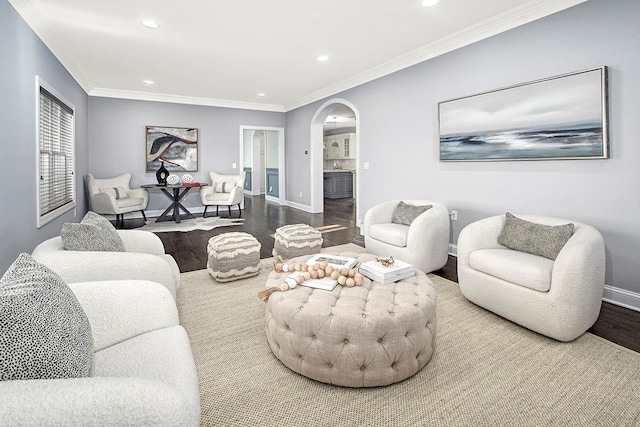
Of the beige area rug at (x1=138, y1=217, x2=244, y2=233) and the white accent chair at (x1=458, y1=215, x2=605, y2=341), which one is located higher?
the beige area rug at (x1=138, y1=217, x2=244, y2=233)

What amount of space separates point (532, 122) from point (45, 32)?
16.4ft

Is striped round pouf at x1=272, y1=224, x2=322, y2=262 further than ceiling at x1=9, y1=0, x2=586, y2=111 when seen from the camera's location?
Yes

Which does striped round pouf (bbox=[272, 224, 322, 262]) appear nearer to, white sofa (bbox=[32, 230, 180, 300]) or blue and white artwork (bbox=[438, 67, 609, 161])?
white sofa (bbox=[32, 230, 180, 300])

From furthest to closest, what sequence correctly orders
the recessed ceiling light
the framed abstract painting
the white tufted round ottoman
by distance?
1. the framed abstract painting
2. the recessed ceiling light
3. the white tufted round ottoman

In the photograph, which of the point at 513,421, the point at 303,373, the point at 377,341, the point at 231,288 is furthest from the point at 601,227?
the point at 231,288

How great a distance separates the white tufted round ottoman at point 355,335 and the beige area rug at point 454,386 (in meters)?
0.09

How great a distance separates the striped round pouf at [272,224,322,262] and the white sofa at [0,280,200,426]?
2.05 m

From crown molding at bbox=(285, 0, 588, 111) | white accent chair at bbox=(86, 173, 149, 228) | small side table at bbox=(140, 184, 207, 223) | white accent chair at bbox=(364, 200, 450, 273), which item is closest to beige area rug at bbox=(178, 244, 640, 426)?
white accent chair at bbox=(364, 200, 450, 273)

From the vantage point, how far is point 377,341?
5.30 feet

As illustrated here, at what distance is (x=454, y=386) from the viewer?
5.57 feet

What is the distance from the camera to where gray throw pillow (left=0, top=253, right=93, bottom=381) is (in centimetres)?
85

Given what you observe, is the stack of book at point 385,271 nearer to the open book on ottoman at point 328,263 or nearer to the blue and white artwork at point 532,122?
the open book on ottoman at point 328,263

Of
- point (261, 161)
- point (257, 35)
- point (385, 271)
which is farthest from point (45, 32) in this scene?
point (261, 161)

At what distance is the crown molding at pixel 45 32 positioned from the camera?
305 cm
